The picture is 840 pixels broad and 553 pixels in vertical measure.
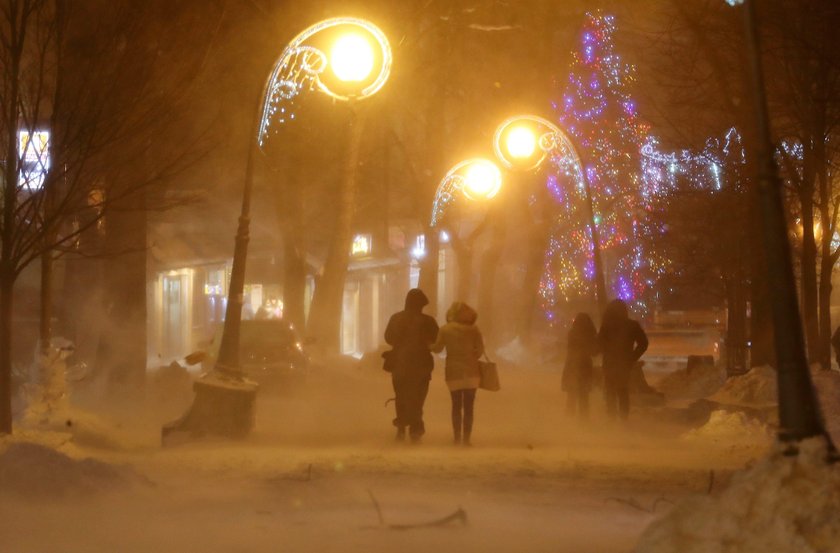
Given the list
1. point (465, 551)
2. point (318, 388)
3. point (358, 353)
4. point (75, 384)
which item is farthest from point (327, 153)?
point (465, 551)

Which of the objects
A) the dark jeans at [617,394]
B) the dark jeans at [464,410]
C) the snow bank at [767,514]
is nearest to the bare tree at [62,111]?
the dark jeans at [464,410]

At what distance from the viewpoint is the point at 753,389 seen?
1802 cm

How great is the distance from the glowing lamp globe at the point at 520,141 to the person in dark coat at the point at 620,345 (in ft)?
11.4

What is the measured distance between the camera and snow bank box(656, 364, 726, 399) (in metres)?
24.0

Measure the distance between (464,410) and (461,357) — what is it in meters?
0.76

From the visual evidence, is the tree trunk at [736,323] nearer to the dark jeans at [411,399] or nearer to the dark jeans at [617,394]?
the dark jeans at [617,394]

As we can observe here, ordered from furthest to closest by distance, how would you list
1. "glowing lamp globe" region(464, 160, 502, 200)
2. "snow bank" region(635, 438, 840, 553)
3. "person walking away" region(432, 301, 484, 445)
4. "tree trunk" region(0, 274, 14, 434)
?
"glowing lamp globe" region(464, 160, 502, 200)
"person walking away" region(432, 301, 484, 445)
"tree trunk" region(0, 274, 14, 434)
"snow bank" region(635, 438, 840, 553)

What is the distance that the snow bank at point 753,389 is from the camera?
17.8 meters

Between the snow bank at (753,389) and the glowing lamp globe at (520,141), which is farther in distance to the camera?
the glowing lamp globe at (520,141)

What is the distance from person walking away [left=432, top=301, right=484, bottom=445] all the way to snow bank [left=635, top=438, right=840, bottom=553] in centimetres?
725

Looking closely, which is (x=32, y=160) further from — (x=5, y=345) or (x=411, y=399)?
(x=411, y=399)

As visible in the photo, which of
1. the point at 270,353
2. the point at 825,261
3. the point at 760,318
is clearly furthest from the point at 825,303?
the point at 270,353

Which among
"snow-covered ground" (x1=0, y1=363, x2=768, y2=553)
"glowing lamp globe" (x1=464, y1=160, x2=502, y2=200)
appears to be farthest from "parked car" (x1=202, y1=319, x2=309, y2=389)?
"snow-covered ground" (x1=0, y1=363, x2=768, y2=553)

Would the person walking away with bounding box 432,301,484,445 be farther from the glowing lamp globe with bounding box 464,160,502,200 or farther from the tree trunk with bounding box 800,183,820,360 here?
the glowing lamp globe with bounding box 464,160,502,200
